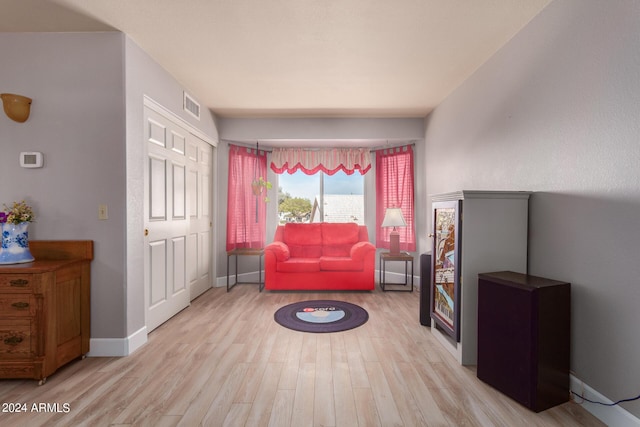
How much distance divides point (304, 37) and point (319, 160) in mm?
2722

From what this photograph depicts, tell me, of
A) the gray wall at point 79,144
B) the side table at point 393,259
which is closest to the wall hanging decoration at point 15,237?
the gray wall at point 79,144

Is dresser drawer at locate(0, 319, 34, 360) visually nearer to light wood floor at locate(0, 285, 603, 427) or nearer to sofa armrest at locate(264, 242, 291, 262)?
light wood floor at locate(0, 285, 603, 427)

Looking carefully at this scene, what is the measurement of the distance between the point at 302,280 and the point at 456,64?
10.5 feet

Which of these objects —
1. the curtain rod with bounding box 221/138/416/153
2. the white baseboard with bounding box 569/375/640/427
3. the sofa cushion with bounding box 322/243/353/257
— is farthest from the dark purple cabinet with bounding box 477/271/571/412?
the curtain rod with bounding box 221/138/416/153

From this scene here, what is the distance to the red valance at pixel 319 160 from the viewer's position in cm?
510

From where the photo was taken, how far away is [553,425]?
1631mm

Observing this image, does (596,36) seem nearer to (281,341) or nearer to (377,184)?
(281,341)

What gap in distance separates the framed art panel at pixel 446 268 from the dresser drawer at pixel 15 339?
3.05 metres

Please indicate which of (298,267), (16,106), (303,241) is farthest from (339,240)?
(16,106)

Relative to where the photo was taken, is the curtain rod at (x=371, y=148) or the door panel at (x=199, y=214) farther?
the curtain rod at (x=371, y=148)

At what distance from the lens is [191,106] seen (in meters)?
3.65

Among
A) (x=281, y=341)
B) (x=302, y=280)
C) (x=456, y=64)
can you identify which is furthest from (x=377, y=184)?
(x=281, y=341)

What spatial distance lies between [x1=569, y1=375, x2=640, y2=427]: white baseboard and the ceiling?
249 cm

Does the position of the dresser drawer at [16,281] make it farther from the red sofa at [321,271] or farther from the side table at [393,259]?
the side table at [393,259]
